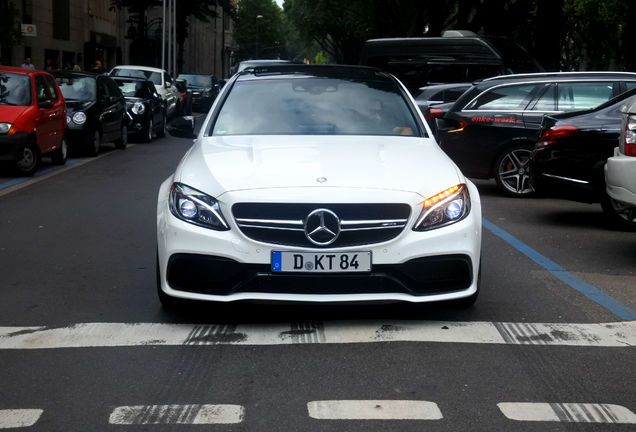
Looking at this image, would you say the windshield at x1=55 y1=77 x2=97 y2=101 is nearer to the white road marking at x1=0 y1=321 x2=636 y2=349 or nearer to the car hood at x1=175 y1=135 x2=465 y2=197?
the car hood at x1=175 y1=135 x2=465 y2=197

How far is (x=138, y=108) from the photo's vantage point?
24031mm

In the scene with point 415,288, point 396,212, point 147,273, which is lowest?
point 147,273

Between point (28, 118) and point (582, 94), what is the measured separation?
Answer: 7.75 m

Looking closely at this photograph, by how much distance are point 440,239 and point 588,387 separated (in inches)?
51.0

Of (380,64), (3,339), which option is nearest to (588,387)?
(3,339)

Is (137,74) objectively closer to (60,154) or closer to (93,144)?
(93,144)

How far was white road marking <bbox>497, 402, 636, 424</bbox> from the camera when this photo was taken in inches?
170

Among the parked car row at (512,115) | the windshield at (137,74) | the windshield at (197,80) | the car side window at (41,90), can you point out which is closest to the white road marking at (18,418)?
the parked car row at (512,115)

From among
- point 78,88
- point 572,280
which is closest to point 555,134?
point 572,280

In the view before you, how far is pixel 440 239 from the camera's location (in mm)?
5758

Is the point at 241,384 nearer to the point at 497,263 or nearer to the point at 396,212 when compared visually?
the point at 396,212

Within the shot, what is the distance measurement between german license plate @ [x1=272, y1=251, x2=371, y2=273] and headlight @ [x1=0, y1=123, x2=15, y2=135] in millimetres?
10026

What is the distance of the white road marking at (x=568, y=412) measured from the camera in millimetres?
4324

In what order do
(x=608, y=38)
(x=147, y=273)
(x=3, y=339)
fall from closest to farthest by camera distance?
(x=3, y=339) → (x=147, y=273) → (x=608, y=38)
